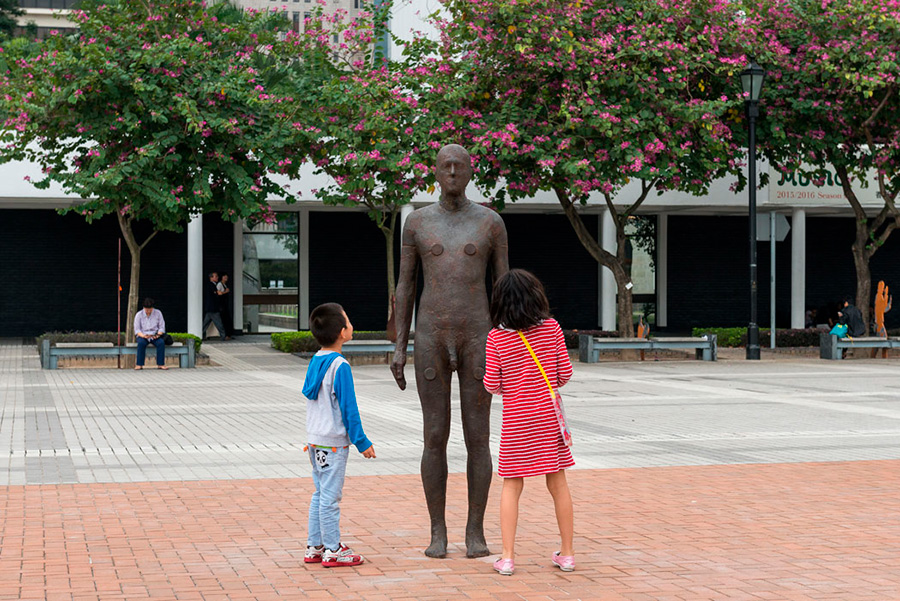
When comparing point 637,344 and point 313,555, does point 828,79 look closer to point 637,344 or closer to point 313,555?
point 637,344

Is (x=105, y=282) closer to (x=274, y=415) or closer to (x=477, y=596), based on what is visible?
(x=274, y=415)

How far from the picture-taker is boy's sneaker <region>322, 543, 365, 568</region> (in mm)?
6125

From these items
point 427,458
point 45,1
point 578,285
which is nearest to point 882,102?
point 578,285

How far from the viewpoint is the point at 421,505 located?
26.1 feet

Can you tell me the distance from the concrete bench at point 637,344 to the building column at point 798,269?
29.9 feet

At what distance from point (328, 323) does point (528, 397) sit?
43.6 inches

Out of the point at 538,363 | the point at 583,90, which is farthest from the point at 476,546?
the point at 583,90

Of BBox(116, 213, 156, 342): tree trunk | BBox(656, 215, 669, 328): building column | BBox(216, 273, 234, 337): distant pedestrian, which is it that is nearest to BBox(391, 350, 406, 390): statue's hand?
BBox(116, 213, 156, 342): tree trunk

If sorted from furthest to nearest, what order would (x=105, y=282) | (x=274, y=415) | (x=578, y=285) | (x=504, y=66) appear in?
(x=578, y=285) < (x=105, y=282) < (x=504, y=66) < (x=274, y=415)

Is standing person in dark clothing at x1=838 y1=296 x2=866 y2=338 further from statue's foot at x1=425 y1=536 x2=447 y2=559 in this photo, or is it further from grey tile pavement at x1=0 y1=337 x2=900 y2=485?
statue's foot at x1=425 y1=536 x2=447 y2=559

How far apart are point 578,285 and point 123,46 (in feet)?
57.4

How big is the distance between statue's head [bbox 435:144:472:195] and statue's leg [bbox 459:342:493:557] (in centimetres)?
87

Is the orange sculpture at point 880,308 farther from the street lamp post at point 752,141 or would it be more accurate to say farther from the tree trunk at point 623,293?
the tree trunk at point 623,293

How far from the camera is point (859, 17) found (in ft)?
72.9
